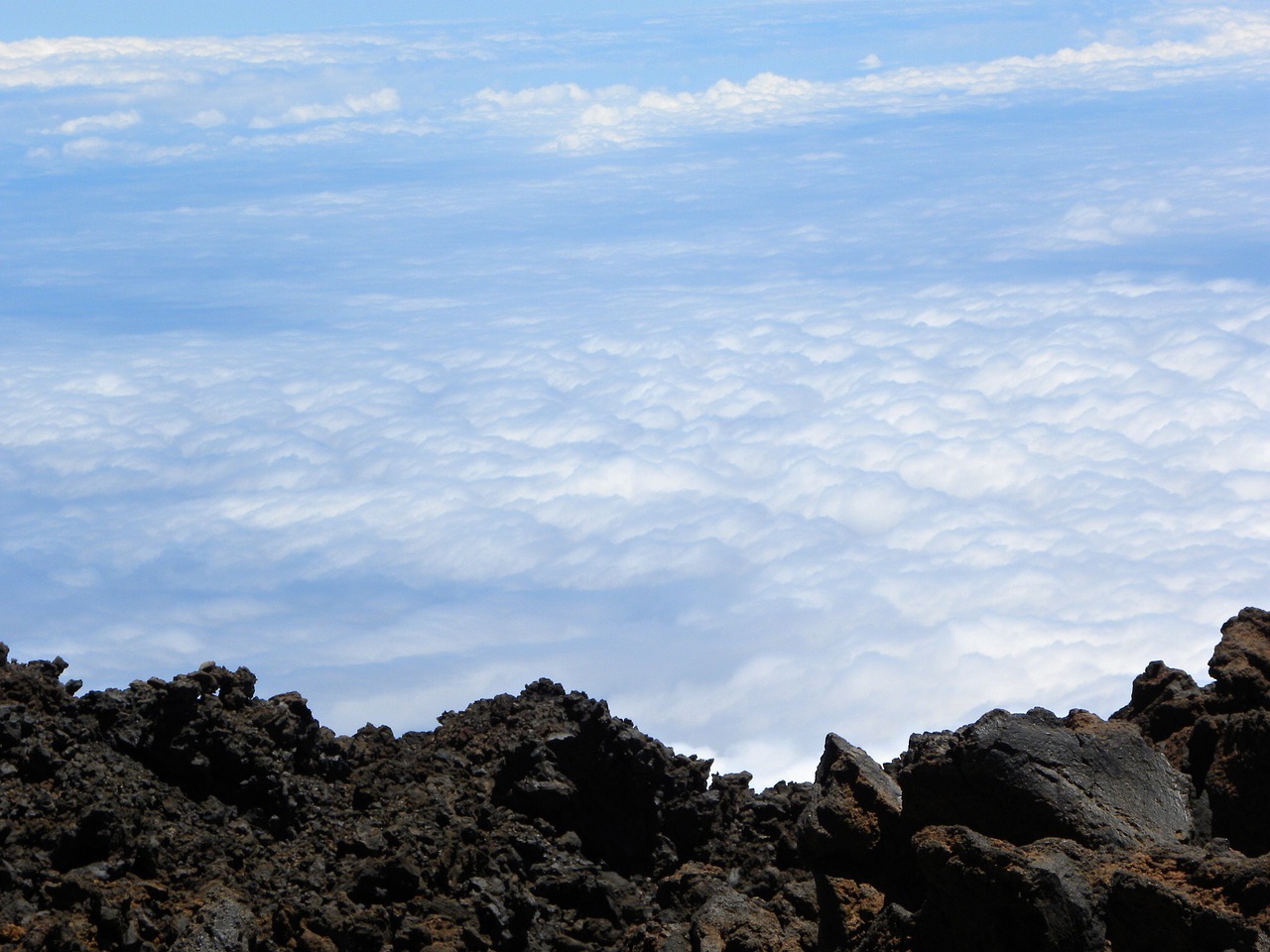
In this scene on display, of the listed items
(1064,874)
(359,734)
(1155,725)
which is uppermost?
(359,734)

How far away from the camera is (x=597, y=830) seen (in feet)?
53.2

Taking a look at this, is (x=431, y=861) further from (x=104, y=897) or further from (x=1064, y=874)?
(x=1064, y=874)

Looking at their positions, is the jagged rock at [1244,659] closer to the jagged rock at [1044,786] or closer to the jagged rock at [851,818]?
the jagged rock at [1044,786]

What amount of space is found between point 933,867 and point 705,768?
7.96 m

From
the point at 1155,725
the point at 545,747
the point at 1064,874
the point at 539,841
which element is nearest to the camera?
the point at 1064,874

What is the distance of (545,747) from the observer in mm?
16516

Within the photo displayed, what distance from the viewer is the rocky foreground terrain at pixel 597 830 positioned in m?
9.55

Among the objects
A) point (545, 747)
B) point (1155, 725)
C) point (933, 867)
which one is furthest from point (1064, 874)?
point (545, 747)

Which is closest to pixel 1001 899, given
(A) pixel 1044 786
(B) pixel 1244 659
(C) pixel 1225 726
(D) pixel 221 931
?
(A) pixel 1044 786

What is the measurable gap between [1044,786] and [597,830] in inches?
256

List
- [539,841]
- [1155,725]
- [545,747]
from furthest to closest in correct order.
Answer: [545,747] → [539,841] → [1155,725]

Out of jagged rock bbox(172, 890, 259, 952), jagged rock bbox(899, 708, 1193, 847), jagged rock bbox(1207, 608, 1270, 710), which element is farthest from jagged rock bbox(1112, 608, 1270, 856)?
jagged rock bbox(172, 890, 259, 952)

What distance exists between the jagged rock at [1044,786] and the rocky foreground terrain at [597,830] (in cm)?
2

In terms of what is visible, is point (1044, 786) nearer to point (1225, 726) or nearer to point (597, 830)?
point (1225, 726)
